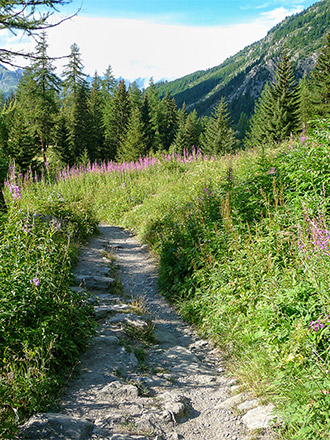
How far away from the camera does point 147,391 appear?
3.44 m

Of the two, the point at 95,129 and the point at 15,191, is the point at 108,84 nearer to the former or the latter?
the point at 95,129

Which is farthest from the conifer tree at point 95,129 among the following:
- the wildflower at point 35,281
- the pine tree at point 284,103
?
the wildflower at point 35,281

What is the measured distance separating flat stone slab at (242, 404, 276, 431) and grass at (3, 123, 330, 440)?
116 mm

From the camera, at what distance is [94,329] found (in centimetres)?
419

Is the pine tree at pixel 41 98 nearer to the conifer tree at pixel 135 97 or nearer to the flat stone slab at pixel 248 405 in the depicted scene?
the conifer tree at pixel 135 97

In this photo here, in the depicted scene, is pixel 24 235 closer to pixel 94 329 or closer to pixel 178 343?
pixel 94 329

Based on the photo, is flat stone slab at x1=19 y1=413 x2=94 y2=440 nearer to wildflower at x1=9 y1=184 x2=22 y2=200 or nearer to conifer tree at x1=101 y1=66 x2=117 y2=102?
wildflower at x1=9 y1=184 x2=22 y2=200

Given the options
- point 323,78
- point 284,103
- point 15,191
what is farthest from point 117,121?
point 15,191

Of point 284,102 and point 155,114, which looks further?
point 155,114

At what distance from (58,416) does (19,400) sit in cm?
33

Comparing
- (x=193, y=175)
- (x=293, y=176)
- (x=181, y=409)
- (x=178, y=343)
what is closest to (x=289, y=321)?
(x=181, y=409)

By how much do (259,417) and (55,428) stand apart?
171 cm

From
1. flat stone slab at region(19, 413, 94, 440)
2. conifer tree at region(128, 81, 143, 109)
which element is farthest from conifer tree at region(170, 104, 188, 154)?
flat stone slab at region(19, 413, 94, 440)

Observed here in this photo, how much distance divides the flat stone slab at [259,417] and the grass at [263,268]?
0.12 metres
